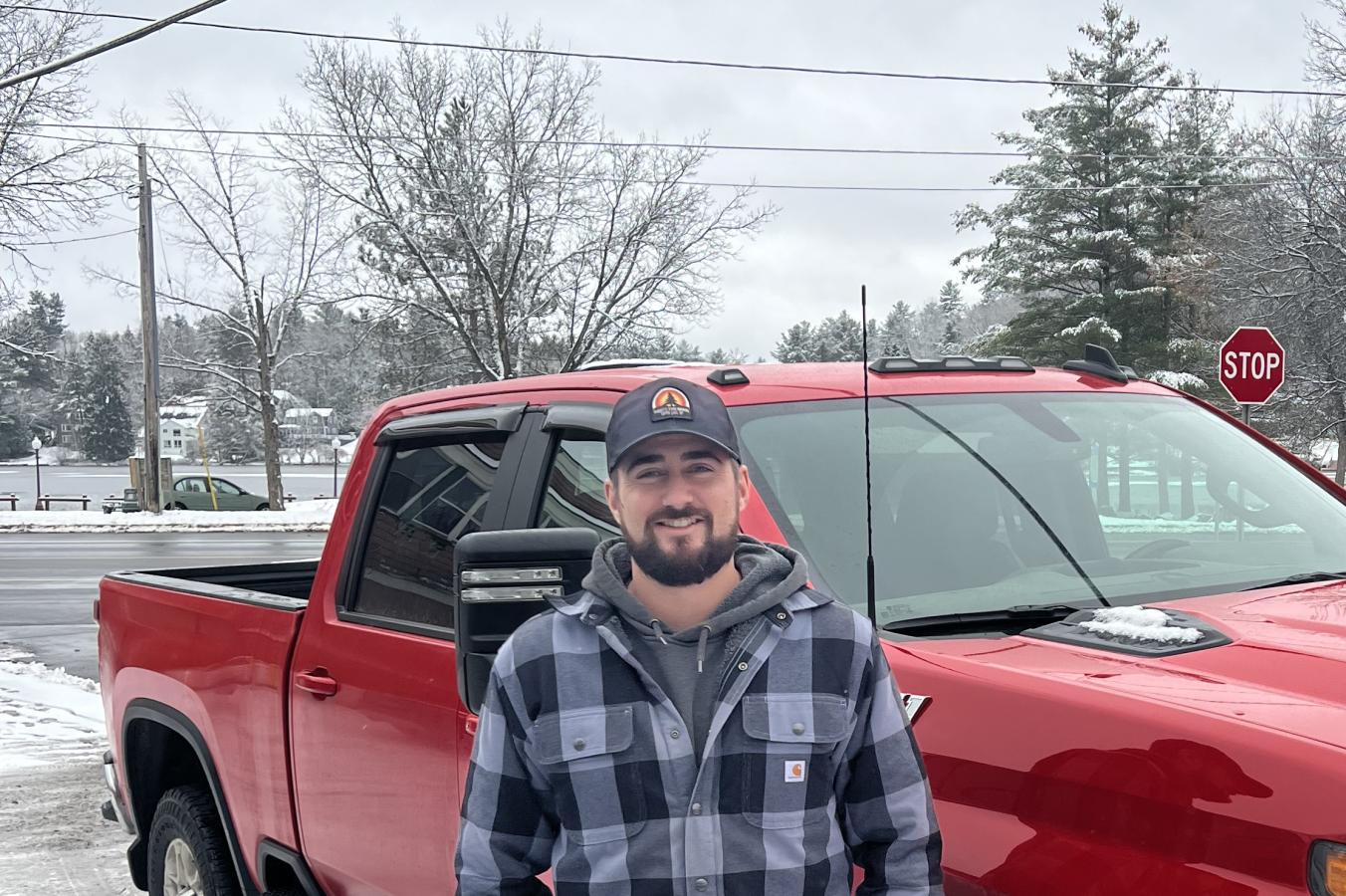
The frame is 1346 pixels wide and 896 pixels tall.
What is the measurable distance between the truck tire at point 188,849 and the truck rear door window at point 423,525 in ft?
3.63

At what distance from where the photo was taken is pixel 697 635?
1829mm

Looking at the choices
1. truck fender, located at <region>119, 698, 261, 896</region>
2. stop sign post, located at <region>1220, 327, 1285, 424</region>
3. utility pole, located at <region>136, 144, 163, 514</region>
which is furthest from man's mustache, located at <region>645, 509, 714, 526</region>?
utility pole, located at <region>136, 144, 163, 514</region>

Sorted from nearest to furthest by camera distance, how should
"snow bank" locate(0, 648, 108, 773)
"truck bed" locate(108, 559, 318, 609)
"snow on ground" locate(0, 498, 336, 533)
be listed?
"truck bed" locate(108, 559, 318, 609), "snow bank" locate(0, 648, 108, 773), "snow on ground" locate(0, 498, 336, 533)

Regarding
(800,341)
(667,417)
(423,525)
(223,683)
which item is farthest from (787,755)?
(800,341)

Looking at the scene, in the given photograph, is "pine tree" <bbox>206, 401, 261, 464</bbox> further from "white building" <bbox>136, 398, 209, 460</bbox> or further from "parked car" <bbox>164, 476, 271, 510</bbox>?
"parked car" <bbox>164, 476, 271, 510</bbox>

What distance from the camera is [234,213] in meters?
39.9

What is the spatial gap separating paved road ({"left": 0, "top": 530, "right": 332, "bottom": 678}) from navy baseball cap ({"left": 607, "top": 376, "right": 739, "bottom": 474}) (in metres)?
10.7

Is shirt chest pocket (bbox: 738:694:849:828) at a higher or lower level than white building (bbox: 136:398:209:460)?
lower

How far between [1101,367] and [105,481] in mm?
84693

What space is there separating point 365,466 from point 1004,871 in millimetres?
2409

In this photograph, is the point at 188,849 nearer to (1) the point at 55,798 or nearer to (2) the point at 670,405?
(2) the point at 670,405

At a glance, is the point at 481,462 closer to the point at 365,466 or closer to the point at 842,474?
the point at 365,466

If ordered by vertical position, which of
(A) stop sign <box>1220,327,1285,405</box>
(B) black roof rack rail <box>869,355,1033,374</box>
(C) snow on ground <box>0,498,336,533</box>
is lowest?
(C) snow on ground <box>0,498,336,533</box>

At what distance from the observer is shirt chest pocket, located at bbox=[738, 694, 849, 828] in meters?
1.75
